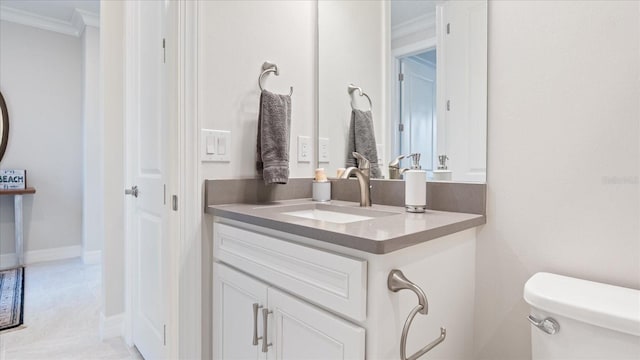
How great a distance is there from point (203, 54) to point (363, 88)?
0.73 meters

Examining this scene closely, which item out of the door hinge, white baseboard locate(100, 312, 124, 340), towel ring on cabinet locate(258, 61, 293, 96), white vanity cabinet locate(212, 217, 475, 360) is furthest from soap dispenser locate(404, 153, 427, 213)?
white baseboard locate(100, 312, 124, 340)

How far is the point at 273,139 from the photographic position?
142 centimetres

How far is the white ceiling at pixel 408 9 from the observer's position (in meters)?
1.33

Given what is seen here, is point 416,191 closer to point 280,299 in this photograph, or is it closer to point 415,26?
point 280,299

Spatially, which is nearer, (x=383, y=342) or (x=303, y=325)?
(x=383, y=342)

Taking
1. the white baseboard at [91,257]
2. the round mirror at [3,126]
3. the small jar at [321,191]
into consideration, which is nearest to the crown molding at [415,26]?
the small jar at [321,191]

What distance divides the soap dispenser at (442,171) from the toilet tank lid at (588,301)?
426 millimetres

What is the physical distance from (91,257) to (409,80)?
3569 millimetres

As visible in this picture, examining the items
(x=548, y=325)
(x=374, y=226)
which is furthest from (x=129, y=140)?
(x=548, y=325)

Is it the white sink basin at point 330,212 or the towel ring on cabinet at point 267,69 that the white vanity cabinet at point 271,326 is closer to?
the white sink basin at point 330,212

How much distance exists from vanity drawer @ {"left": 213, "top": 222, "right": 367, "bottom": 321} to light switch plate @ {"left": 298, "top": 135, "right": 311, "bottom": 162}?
0.54 meters

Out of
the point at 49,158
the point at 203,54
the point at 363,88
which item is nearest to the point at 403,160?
the point at 363,88

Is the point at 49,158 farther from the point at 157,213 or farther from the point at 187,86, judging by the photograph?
the point at 187,86

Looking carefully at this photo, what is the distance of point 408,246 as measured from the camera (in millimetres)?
834
